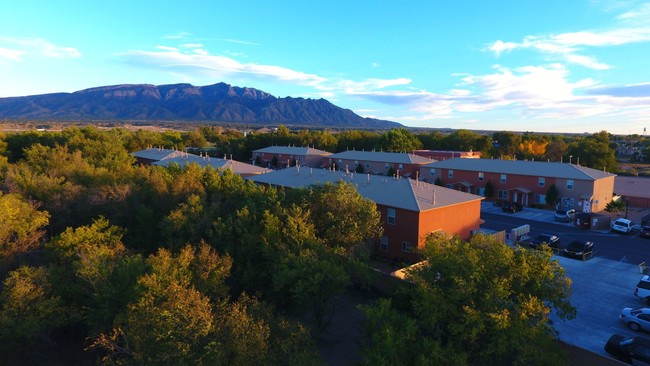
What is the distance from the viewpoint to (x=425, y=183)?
34062 mm

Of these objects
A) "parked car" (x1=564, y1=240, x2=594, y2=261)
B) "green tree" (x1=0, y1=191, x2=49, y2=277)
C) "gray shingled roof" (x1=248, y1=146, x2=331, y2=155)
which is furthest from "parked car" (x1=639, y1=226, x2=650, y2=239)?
"gray shingled roof" (x1=248, y1=146, x2=331, y2=155)

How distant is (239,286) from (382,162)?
4597 cm

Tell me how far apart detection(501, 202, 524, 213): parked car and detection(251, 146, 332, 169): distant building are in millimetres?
35535

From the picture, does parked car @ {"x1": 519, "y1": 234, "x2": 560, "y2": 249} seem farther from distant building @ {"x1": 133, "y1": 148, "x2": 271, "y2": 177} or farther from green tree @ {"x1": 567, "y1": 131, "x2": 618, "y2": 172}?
green tree @ {"x1": 567, "y1": 131, "x2": 618, "y2": 172}

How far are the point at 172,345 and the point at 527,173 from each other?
150 ft

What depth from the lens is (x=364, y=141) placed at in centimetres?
9269

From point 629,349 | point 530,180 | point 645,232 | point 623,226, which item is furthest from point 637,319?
point 530,180

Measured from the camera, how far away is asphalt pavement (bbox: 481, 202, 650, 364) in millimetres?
18922

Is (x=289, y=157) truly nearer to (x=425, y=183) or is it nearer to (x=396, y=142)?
(x=396, y=142)

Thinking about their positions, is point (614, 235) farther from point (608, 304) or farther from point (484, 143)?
point (484, 143)

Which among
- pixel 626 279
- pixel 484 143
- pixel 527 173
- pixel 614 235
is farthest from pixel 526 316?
pixel 484 143

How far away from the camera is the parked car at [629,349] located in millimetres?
16391

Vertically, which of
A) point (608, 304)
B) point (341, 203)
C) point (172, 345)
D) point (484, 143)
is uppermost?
point (484, 143)

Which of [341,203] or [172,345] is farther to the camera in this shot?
[341,203]
